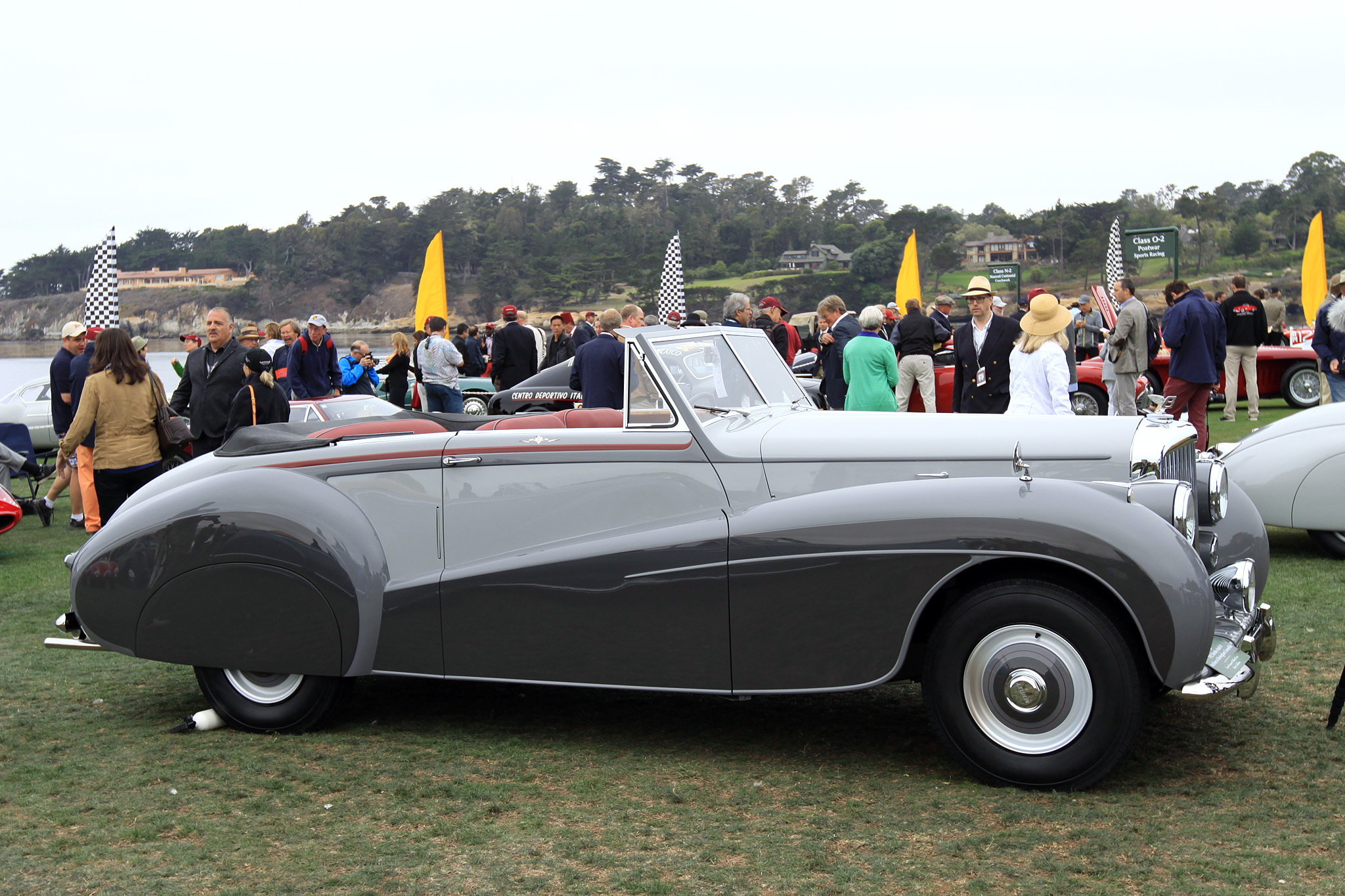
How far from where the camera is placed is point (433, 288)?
805 inches

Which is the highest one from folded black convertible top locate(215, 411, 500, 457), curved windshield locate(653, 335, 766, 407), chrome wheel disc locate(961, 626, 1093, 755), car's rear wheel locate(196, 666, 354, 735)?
curved windshield locate(653, 335, 766, 407)

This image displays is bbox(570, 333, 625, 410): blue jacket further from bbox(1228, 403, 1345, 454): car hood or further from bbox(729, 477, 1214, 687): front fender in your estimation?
Answer: bbox(729, 477, 1214, 687): front fender

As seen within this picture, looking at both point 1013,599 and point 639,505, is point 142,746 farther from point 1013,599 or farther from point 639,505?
point 1013,599

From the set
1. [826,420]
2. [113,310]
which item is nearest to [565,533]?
[826,420]

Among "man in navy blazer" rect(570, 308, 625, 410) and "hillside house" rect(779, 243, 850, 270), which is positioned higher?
"hillside house" rect(779, 243, 850, 270)

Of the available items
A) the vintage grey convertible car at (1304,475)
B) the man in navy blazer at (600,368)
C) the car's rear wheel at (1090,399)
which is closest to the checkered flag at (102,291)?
the man in navy blazer at (600,368)

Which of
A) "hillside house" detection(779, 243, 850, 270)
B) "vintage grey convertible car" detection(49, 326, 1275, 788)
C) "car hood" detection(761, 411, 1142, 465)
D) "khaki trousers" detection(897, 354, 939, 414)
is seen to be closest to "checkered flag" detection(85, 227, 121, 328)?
"khaki trousers" detection(897, 354, 939, 414)

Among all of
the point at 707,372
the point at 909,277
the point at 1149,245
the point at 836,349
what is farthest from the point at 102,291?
the point at 1149,245

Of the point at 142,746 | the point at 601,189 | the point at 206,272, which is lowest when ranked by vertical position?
the point at 142,746

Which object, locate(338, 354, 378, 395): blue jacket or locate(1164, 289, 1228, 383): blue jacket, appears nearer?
locate(1164, 289, 1228, 383): blue jacket

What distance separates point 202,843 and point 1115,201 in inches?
3749

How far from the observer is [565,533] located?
165 inches

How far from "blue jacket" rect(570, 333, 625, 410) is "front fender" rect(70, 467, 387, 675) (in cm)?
451

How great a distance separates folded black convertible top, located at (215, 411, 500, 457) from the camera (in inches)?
185
